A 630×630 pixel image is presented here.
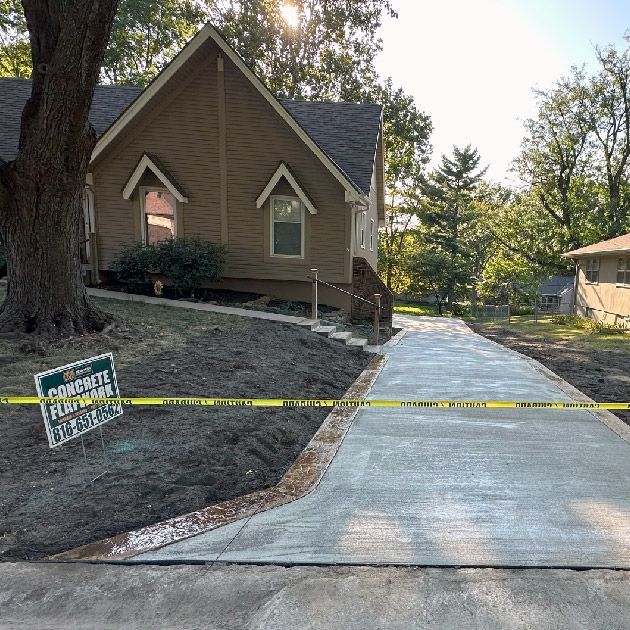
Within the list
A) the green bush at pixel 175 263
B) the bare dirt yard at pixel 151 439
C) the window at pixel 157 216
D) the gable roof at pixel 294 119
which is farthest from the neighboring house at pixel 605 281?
the window at pixel 157 216

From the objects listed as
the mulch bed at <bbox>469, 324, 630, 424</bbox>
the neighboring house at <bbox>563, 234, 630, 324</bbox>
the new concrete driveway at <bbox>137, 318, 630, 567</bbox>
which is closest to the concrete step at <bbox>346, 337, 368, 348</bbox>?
the mulch bed at <bbox>469, 324, 630, 424</bbox>

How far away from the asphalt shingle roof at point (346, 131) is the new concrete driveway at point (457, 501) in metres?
10.3

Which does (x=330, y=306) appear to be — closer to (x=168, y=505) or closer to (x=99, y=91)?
(x=168, y=505)

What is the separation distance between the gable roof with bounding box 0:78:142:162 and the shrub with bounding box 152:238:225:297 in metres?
5.25

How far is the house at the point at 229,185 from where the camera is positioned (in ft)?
44.3

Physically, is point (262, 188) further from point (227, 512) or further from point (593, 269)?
point (593, 269)

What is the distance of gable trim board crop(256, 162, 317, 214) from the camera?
530 inches

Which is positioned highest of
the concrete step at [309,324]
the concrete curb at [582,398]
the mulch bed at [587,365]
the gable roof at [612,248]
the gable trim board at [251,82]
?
the gable trim board at [251,82]

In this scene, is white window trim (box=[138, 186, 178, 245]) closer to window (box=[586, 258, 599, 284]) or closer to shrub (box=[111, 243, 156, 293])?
shrub (box=[111, 243, 156, 293])

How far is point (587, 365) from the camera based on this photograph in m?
9.75

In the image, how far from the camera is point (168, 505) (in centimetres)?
330

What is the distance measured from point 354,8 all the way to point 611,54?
15.9 m

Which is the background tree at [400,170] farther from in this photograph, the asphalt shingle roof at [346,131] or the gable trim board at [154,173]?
the gable trim board at [154,173]

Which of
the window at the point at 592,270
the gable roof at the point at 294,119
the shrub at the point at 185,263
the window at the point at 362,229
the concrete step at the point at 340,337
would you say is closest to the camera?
the concrete step at the point at 340,337
